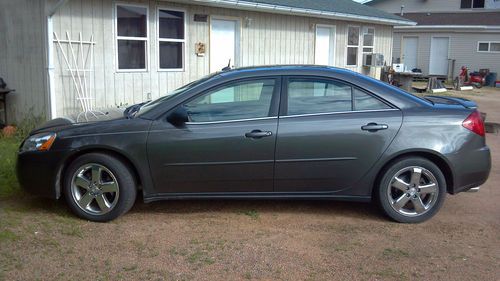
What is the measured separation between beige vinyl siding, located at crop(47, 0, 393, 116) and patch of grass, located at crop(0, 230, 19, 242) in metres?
5.29

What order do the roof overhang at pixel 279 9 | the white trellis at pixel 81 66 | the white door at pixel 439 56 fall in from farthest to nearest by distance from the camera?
the white door at pixel 439 56
the roof overhang at pixel 279 9
the white trellis at pixel 81 66

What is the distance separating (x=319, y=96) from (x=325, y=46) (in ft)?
35.7

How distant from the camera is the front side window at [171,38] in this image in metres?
11.2

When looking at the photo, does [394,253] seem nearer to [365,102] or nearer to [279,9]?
[365,102]

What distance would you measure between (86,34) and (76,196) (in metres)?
5.58

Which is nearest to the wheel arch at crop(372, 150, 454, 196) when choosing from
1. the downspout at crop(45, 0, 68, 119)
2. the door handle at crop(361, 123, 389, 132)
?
the door handle at crop(361, 123, 389, 132)

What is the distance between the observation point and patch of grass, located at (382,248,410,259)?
4320mm

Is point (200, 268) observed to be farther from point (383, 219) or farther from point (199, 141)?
point (383, 219)

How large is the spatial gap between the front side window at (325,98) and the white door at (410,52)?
25.9m

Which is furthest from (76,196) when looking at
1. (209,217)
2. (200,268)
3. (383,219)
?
(383,219)

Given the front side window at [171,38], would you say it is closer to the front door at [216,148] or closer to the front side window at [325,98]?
the front door at [216,148]

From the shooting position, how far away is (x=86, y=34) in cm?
984

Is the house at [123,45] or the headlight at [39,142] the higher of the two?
the house at [123,45]

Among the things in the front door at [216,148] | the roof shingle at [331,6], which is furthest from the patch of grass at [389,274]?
the roof shingle at [331,6]
